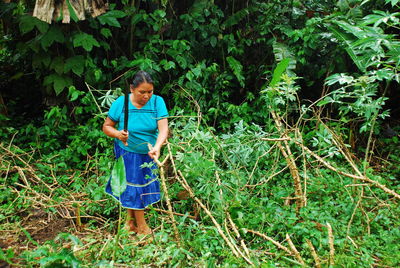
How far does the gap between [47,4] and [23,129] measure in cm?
157

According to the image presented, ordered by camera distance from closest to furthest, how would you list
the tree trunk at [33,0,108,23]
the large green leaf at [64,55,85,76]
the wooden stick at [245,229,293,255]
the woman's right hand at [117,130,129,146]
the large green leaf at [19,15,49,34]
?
1. the wooden stick at [245,229,293,255]
2. the woman's right hand at [117,130,129,146]
3. the tree trunk at [33,0,108,23]
4. the large green leaf at [19,15,49,34]
5. the large green leaf at [64,55,85,76]

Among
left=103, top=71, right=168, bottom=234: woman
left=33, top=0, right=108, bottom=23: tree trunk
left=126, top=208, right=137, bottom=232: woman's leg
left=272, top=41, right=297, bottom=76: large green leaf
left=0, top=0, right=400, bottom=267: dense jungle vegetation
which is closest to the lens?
left=0, top=0, right=400, bottom=267: dense jungle vegetation

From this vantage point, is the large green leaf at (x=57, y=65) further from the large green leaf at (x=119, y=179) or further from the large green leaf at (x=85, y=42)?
the large green leaf at (x=119, y=179)

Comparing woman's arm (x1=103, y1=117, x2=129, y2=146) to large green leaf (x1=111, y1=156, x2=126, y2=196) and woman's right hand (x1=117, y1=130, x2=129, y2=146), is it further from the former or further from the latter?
large green leaf (x1=111, y1=156, x2=126, y2=196)

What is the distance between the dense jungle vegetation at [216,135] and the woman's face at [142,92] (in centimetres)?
41

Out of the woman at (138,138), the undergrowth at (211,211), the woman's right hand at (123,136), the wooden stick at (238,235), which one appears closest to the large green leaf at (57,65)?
the undergrowth at (211,211)

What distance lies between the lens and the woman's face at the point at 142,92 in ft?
10.0

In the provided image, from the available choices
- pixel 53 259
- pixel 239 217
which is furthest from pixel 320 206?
pixel 53 259

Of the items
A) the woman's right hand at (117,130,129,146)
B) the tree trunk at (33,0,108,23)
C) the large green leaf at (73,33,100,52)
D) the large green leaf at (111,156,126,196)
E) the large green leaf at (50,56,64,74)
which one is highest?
the tree trunk at (33,0,108,23)

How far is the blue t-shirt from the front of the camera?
3.21m

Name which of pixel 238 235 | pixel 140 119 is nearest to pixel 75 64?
pixel 140 119

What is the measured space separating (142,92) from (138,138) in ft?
1.30

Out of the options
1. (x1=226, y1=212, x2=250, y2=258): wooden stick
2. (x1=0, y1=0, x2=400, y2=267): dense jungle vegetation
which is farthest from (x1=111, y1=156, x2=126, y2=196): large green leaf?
(x1=226, y1=212, x2=250, y2=258): wooden stick

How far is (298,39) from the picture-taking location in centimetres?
530
